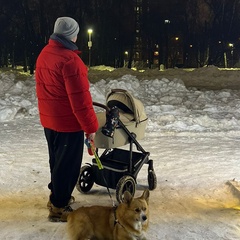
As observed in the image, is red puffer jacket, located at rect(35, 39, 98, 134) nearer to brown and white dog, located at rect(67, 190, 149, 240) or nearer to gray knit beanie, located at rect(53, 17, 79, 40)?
gray knit beanie, located at rect(53, 17, 79, 40)

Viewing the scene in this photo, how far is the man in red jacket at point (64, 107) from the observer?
4.03 meters

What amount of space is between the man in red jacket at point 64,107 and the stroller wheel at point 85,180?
876 millimetres

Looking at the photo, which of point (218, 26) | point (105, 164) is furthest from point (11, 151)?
point (218, 26)

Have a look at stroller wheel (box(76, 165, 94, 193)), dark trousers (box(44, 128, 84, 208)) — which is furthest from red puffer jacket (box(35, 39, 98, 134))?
stroller wheel (box(76, 165, 94, 193))

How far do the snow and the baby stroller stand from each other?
0.88 feet

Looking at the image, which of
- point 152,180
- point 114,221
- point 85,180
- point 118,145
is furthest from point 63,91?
point 152,180

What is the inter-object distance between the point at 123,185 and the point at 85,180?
0.72 metres

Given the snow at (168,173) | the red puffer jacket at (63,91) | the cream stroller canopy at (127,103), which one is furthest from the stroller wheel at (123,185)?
the red puffer jacket at (63,91)

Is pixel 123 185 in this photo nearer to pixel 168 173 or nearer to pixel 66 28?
pixel 168 173

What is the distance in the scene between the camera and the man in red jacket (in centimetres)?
403

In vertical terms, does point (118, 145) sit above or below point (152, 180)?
above

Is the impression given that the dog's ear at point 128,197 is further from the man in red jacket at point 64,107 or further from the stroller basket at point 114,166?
the stroller basket at point 114,166

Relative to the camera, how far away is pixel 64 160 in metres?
4.35

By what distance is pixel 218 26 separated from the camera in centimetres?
4378
